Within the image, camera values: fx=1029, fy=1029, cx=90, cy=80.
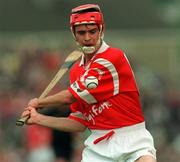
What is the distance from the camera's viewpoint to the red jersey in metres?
10.7

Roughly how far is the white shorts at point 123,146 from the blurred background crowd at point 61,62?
3.95 feet

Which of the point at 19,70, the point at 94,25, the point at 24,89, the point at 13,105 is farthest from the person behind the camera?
the point at 19,70

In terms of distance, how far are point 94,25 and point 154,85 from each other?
15.7 meters

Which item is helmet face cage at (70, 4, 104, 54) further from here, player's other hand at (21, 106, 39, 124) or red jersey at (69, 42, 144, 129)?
player's other hand at (21, 106, 39, 124)

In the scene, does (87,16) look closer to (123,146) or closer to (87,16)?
(87,16)

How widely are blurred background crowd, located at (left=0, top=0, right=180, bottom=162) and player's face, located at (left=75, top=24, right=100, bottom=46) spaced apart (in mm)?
1721

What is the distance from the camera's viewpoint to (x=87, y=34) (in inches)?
422

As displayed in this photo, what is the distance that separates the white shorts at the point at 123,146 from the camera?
1070 cm

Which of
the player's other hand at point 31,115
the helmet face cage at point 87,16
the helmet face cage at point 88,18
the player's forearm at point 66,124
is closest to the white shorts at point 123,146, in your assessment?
the player's forearm at point 66,124

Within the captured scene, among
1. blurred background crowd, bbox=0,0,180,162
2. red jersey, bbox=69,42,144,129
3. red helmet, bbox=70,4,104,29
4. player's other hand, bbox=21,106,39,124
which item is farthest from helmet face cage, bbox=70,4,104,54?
blurred background crowd, bbox=0,0,180,162

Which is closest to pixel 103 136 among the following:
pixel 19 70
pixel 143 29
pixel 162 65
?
pixel 19 70

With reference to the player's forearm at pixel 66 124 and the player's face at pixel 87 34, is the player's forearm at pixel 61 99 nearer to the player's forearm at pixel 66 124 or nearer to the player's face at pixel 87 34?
the player's forearm at pixel 66 124

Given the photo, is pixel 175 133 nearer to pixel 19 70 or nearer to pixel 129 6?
pixel 19 70

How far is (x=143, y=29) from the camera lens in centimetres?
4009
